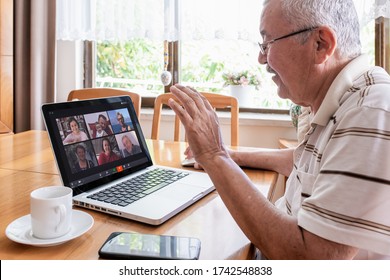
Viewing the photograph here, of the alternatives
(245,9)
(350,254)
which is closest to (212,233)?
(350,254)

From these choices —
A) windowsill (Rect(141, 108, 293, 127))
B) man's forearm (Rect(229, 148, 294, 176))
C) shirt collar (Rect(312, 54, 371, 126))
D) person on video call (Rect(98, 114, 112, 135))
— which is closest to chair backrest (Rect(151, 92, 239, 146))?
man's forearm (Rect(229, 148, 294, 176))

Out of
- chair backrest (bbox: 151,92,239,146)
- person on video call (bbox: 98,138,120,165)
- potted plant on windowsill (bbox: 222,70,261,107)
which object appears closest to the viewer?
person on video call (bbox: 98,138,120,165)

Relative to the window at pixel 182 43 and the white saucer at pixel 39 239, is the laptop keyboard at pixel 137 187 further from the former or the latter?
the window at pixel 182 43

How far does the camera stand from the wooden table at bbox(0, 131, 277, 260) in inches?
27.2

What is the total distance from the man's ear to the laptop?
1.38ft

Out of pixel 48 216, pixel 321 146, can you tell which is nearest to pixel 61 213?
pixel 48 216

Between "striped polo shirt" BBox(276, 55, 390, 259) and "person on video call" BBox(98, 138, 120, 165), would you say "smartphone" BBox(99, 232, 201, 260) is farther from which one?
"person on video call" BBox(98, 138, 120, 165)

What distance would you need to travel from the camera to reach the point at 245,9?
7.78ft

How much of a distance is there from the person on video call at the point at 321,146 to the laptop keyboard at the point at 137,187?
198 mm

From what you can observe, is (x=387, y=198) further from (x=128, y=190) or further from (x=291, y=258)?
(x=128, y=190)

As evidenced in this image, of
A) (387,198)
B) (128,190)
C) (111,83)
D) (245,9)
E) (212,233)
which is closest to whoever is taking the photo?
(387,198)

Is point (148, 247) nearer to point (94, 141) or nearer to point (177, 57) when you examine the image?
point (94, 141)

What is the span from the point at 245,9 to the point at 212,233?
6.18 ft
